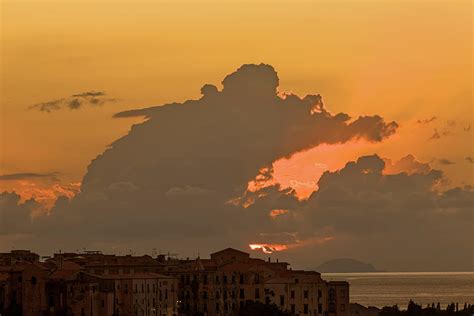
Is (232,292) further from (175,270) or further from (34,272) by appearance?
(34,272)

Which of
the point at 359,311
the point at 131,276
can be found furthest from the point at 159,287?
the point at 359,311

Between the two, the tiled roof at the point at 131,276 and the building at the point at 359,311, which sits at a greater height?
the tiled roof at the point at 131,276

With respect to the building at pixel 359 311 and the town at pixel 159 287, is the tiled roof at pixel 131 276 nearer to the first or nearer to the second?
the town at pixel 159 287

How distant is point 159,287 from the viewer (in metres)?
122

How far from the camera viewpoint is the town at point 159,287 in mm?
116812

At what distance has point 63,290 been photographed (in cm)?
11669

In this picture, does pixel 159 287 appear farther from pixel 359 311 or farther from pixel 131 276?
pixel 359 311

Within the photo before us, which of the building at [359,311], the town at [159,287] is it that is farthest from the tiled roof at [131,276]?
the building at [359,311]

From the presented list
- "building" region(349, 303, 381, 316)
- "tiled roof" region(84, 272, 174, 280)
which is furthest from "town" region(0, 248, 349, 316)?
"building" region(349, 303, 381, 316)

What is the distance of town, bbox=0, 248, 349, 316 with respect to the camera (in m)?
117

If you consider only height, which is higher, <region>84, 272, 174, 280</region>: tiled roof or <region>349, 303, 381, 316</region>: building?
<region>84, 272, 174, 280</region>: tiled roof

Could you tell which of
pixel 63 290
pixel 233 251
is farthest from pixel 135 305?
pixel 233 251

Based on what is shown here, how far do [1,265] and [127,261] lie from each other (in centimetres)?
1107

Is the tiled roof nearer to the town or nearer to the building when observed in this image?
the town
